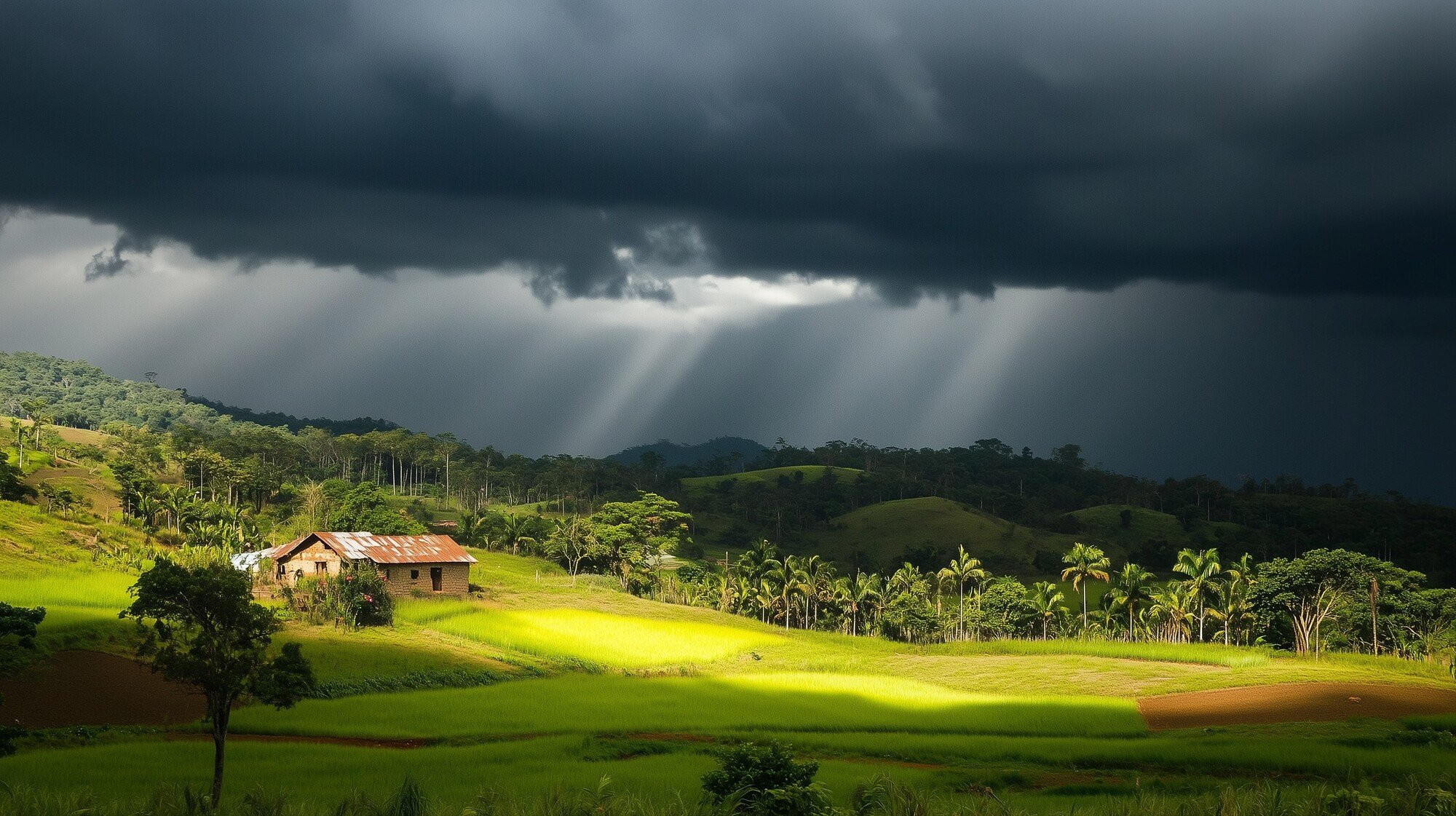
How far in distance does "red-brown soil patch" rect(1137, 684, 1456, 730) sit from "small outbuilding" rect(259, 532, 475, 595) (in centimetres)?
5141

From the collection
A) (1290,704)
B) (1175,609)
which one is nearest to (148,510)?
(1175,609)

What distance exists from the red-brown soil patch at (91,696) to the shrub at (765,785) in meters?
22.0

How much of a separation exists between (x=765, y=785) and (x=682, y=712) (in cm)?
2116

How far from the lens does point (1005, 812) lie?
17.5 m

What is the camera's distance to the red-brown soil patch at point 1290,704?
4031cm

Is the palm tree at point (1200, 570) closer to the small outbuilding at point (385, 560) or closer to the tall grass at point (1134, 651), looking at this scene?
the tall grass at point (1134, 651)

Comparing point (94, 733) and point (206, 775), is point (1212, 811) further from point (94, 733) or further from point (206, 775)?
point (94, 733)

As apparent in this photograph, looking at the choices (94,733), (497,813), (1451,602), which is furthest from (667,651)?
(1451,602)

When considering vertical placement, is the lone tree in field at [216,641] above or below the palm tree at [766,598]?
above

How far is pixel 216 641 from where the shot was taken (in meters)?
24.0

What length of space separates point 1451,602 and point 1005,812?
9042cm

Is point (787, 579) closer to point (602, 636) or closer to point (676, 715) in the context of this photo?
point (602, 636)

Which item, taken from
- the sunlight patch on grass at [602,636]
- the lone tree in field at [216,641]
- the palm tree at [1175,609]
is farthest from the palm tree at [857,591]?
the lone tree in field at [216,641]

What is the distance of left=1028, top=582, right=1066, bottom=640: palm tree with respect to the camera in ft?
321
